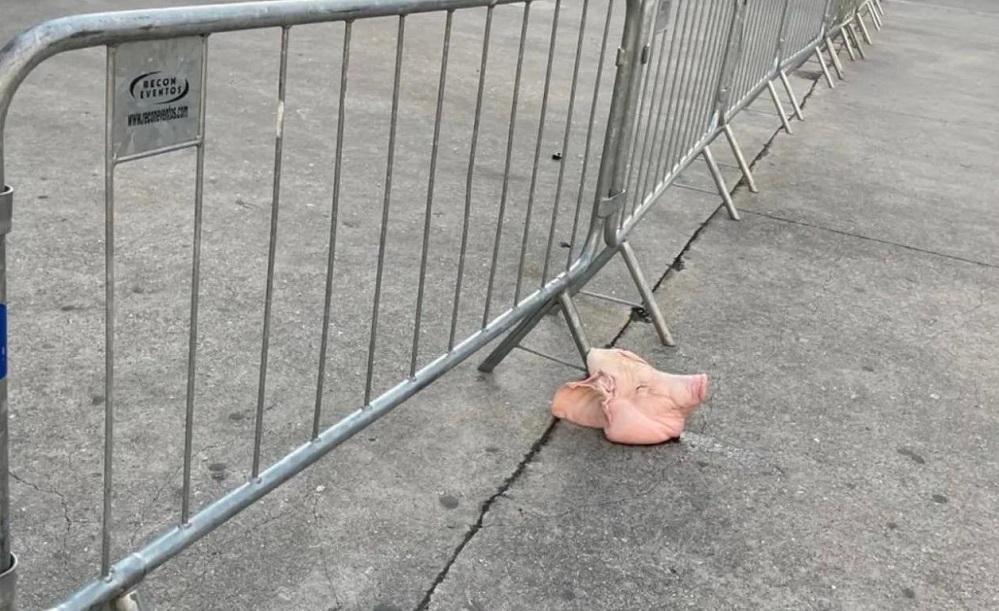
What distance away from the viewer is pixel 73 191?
16.8ft

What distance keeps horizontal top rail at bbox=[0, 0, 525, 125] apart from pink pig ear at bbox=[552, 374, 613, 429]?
1756mm

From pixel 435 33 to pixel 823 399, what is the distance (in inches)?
301

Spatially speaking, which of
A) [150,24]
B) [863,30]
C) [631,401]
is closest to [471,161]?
[631,401]

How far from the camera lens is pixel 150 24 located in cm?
175

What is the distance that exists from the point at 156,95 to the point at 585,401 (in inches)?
87.8

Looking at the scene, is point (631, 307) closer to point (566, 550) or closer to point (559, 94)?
point (566, 550)

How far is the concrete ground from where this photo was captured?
115 inches

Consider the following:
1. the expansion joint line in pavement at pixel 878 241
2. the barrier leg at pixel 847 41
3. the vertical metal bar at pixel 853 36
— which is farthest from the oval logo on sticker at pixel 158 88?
the vertical metal bar at pixel 853 36

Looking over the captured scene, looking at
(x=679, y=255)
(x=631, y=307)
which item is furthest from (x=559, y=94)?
(x=631, y=307)

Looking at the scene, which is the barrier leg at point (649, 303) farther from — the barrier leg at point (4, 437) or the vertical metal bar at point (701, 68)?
the barrier leg at point (4, 437)

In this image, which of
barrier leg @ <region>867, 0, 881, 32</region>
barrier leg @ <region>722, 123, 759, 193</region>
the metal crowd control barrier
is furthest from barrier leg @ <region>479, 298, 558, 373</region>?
barrier leg @ <region>867, 0, 881, 32</region>

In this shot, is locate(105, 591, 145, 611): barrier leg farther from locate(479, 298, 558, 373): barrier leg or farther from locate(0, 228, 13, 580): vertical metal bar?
locate(479, 298, 558, 373): barrier leg

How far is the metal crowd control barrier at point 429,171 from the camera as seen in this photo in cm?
180

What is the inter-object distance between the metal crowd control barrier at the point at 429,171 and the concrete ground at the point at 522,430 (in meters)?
0.15
